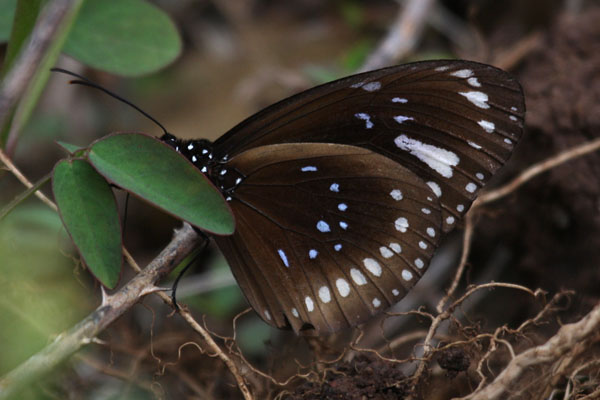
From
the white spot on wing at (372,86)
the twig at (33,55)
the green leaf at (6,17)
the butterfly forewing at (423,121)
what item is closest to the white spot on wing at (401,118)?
the butterfly forewing at (423,121)

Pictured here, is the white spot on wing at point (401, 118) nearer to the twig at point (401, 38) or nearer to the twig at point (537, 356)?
the twig at point (537, 356)

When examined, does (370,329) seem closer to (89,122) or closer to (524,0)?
(524,0)

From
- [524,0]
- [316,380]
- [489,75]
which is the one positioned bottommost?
[316,380]

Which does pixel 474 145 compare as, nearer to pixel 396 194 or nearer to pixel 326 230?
pixel 396 194

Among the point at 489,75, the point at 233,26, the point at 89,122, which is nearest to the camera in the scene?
the point at 489,75

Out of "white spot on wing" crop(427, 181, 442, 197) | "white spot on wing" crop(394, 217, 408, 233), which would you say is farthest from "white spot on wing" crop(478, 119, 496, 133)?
"white spot on wing" crop(394, 217, 408, 233)


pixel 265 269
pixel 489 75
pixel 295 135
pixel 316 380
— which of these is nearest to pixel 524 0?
pixel 489 75

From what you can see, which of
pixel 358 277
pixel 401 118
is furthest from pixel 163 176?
pixel 401 118

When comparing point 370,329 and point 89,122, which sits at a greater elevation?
point 370,329
